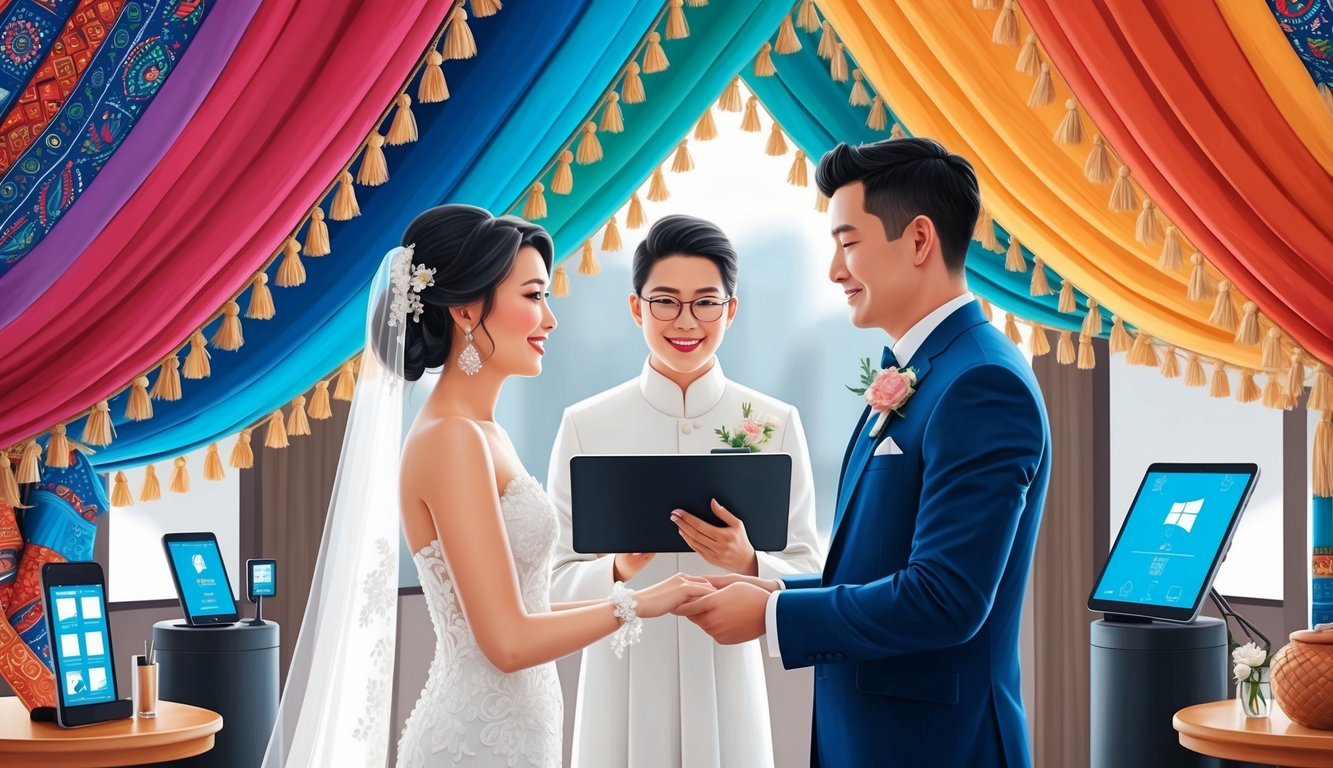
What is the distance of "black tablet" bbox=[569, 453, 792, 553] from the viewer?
235cm

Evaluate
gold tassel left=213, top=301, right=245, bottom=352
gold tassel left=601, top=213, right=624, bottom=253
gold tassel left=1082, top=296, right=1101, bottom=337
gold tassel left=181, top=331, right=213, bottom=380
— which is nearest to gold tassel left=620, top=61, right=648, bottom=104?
gold tassel left=601, top=213, right=624, bottom=253

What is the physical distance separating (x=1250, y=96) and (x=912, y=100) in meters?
0.91

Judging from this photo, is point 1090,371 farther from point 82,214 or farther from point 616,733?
point 82,214

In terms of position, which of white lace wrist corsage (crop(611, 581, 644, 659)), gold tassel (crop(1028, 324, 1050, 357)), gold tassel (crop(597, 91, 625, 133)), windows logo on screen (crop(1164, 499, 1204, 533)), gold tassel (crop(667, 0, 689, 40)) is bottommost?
white lace wrist corsage (crop(611, 581, 644, 659))

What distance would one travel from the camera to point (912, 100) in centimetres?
357

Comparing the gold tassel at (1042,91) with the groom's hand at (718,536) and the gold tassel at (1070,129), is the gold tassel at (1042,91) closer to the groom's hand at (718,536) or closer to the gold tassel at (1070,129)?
the gold tassel at (1070,129)

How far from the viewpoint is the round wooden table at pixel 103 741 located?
8.28 ft

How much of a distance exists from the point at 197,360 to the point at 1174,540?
2.49 m

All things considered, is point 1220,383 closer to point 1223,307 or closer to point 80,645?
point 1223,307

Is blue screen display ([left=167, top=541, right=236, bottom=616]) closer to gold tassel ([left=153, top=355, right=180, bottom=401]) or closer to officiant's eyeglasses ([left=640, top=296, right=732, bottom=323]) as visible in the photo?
gold tassel ([left=153, top=355, right=180, bottom=401])

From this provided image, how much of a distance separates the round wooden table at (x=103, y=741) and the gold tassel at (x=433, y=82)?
1616 mm

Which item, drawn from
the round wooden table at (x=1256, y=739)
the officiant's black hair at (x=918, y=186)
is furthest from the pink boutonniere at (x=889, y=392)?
the round wooden table at (x=1256, y=739)

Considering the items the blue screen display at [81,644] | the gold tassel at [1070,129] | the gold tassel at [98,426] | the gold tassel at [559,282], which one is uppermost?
the gold tassel at [1070,129]

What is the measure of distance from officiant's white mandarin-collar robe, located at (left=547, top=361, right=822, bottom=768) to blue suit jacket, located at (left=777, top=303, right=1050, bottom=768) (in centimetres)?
70
